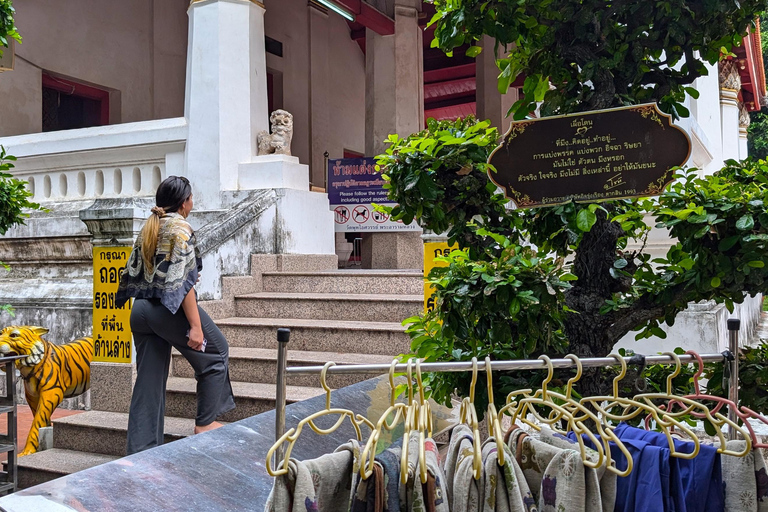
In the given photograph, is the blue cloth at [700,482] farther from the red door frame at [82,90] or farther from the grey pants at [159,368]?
the red door frame at [82,90]

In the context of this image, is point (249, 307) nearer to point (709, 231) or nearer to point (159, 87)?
point (709, 231)

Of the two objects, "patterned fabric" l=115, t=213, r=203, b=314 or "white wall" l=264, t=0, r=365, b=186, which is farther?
"white wall" l=264, t=0, r=365, b=186

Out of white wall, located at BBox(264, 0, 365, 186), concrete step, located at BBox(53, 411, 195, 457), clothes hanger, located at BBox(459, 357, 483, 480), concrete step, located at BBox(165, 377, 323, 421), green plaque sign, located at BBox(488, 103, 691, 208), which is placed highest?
white wall, located at BBox(264, 0, 365, 186)

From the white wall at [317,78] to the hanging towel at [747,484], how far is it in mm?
12858

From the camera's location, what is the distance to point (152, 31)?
12.1 metres

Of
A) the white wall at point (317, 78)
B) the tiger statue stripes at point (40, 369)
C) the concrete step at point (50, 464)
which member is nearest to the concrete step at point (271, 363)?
the tiger statue stripes at point (40, 369)

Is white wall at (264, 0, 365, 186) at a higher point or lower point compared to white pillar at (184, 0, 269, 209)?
higher

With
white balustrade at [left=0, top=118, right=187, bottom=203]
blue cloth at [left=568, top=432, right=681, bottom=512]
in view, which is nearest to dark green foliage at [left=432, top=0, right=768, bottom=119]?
blue cloth at [left=568, top=432, right=681, bottom=512]

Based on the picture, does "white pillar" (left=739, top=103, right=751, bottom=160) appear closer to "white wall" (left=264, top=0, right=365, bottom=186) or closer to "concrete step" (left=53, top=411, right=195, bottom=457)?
"white wall" (left=264, top=0, right=365, bottom=186)

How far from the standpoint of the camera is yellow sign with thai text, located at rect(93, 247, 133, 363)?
5.22 metres

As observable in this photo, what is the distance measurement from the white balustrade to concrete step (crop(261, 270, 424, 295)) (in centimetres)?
185

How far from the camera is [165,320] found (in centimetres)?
389

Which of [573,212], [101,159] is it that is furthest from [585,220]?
[101,159]

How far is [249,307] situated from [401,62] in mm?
5470
